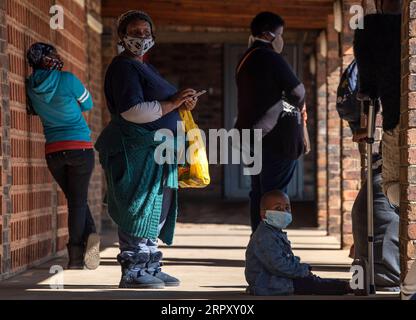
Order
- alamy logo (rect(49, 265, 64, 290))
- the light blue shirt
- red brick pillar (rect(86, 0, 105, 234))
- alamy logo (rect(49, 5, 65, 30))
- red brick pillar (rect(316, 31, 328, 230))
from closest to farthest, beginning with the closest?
1. alamy logo (rect(49, 265, 64, 290))
2. the light blue shirt
3. alamy logo (rect(49, 5, 65, 30))
4. red brick pillar (rect(86, 0, 105, 234))
5. red brick pillar (rect(316, 31, 328, 230))

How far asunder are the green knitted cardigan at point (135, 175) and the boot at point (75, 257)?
1.31m

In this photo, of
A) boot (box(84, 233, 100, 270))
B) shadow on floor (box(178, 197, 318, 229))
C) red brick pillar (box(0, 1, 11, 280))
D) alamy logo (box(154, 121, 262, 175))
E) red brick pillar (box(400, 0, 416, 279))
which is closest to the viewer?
red brick pillar (box(400, 0, 416, 279))

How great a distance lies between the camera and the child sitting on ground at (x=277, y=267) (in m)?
5.87

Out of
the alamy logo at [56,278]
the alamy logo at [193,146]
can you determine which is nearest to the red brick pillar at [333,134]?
the alamy logo at [193,146]

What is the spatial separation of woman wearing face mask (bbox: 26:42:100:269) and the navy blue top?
3.60ft

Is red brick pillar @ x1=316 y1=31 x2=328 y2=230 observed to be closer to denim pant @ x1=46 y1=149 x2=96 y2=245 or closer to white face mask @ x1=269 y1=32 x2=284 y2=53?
white face mask @ x1=269 y1=32 x2=284 y2=53

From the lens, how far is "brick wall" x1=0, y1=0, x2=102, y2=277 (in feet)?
22.9

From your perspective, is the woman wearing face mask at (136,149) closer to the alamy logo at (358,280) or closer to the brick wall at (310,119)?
the alamy logo at (358,280)

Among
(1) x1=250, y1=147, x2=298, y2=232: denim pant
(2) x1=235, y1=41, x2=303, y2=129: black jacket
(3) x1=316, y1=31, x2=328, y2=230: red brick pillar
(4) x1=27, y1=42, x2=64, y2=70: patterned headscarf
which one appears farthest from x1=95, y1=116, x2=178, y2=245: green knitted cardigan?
(3) x1=316, y1=31, x2=328, y2=230: red brick pillar

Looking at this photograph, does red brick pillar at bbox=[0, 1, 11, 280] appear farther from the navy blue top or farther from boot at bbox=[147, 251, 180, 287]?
boot at bbox=[147, 251, 180, 287]

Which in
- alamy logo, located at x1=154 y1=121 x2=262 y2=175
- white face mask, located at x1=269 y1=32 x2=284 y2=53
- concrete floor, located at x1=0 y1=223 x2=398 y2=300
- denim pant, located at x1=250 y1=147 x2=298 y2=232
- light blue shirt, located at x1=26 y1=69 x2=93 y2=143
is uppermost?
white face mask, located at x1=269 y1=32 x2=284 y2=53

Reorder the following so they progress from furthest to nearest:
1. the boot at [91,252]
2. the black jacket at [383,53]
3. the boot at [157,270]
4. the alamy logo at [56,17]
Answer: the alamy logo at [56,17] → the boot at [91,252] → the boot at [157,270] → the black jacket at [383,53]

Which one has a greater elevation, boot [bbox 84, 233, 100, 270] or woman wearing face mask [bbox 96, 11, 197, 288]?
woman wearing face mask [bbox 96, 11, 197, 288]

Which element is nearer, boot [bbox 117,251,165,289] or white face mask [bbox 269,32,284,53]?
boot [bbox 117,251,165,289]
